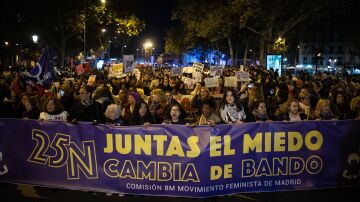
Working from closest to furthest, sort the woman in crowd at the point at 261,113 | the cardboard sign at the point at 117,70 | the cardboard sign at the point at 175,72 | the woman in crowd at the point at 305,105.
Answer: the woman in crowd at the point at 261,113, the woman in crowd at the point at 305,105, the cardboard sign at the point at 117,70, the cardboard sign at the point at 175,72

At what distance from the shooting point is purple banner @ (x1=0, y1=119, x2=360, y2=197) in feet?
21.1

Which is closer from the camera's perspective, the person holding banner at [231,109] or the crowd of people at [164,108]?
the crowd of people at [164,108]

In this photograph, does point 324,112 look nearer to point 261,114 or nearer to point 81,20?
point 261,114

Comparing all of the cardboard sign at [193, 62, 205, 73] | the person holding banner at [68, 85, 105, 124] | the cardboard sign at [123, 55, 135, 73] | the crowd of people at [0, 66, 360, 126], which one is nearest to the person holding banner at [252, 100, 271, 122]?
the crowd of people at [0, 66, 360, 126]

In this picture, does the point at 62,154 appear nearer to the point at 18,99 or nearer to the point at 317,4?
the point at 18,99

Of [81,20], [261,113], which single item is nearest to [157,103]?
[261,113]

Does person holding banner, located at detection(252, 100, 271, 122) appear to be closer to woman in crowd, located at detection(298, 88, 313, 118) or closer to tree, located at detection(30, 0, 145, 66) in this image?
woman in crowd, located at detection(298, 88, 313, 118)

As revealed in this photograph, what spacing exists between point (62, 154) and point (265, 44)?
111 ft

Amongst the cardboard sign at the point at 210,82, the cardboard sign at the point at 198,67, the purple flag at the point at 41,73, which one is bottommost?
the cardboard sign at the point at 210,82

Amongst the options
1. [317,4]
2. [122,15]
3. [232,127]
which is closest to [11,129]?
[232,127]

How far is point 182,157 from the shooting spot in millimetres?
6418

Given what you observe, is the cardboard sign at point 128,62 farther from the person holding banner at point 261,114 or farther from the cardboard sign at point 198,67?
the person holding banner at point 261,114

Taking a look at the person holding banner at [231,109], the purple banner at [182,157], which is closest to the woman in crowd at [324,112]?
the purple banner at [182,157]

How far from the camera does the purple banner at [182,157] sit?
6422 mm
